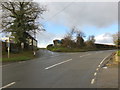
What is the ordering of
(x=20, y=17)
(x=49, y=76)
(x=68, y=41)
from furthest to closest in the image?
(x=68, y=41)
(x=20, y=17)
(x=49, y=76)

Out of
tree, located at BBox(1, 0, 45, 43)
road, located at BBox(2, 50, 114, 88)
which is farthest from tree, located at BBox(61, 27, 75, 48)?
road, located at BBox(2, 50, 114, 88)

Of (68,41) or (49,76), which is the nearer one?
(49,76)

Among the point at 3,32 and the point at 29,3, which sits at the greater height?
the point at 29,3

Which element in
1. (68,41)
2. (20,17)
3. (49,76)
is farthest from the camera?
(68,41)

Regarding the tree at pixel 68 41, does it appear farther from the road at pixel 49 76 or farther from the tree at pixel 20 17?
the road at pixel 49 76

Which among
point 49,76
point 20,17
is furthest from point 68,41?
point 49,76

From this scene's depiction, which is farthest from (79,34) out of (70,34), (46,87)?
(46,87)

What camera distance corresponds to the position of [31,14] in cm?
4969

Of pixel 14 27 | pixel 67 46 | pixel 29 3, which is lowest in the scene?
pixel 67 46

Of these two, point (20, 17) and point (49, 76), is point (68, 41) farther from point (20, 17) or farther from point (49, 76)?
point (49, 76)

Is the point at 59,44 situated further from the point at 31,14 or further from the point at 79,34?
the point at 31,14

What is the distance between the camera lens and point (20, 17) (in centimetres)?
4794

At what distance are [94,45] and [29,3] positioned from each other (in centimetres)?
3586

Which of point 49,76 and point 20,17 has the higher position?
point 20,17
